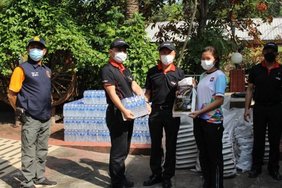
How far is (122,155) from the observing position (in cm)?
454

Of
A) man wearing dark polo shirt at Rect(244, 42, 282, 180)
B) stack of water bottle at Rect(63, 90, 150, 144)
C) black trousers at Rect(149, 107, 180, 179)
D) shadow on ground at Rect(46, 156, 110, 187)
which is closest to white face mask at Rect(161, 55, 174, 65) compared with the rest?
black trousers at Rect(149, 107, 180, 179)

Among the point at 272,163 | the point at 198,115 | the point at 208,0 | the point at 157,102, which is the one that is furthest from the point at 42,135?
the point at 208,0

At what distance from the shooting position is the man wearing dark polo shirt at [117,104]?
4293 millimetres

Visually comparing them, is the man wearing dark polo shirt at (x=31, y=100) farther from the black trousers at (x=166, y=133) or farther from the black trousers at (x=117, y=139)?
the black trousers at (x=166, y=133)

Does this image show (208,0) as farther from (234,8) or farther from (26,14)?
(26,14)

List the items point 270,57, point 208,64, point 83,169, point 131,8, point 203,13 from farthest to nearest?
point 203,13 → point 131,8 → point 83,169 → point 270,57 → point 208,64

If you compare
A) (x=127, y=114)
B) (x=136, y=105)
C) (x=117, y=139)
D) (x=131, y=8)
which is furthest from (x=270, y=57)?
(x=131, y=8)

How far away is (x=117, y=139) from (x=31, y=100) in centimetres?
111

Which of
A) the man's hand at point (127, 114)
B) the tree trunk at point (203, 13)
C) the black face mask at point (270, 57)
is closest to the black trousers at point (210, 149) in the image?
the man's hand at point (127, 114)

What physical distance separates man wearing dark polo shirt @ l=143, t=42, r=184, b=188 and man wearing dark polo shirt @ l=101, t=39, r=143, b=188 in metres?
0.28

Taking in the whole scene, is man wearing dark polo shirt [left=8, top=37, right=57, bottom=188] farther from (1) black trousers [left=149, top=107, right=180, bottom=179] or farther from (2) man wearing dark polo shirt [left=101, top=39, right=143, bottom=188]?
(1) black trousers [left=149, top=107, right=180, bottom=179]

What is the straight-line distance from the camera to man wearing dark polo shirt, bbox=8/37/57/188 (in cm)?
457

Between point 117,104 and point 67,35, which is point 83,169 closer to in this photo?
point 117,104

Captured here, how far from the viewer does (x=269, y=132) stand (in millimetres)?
4977
